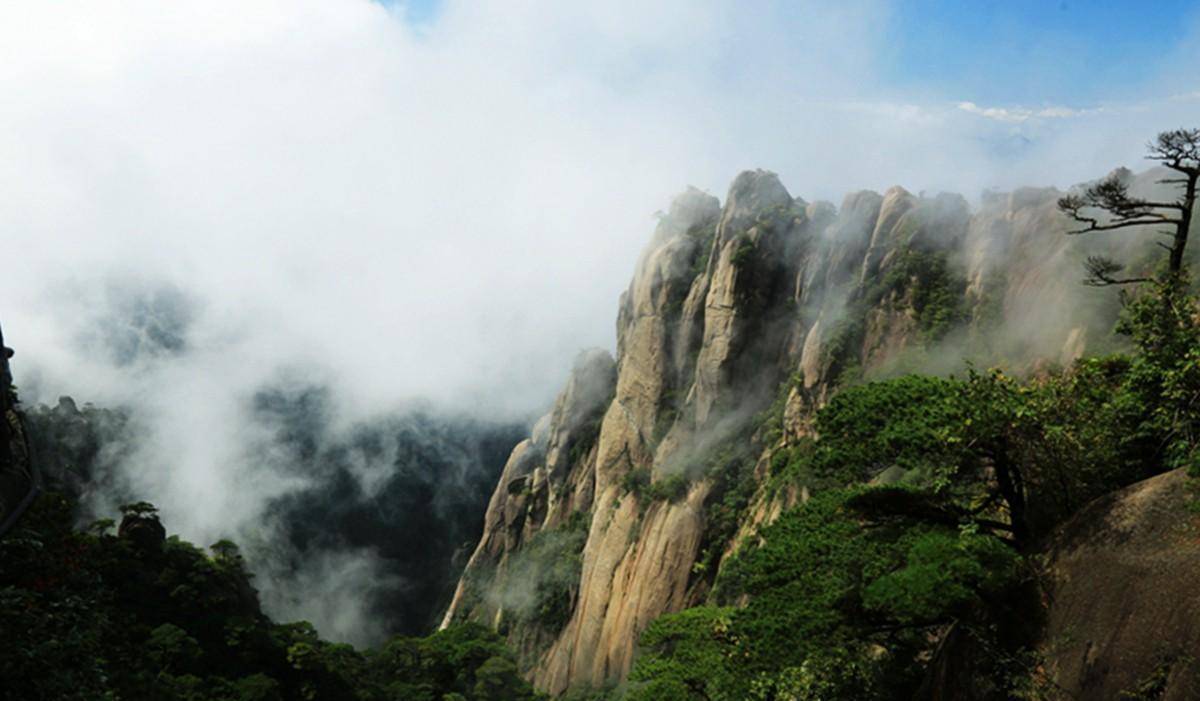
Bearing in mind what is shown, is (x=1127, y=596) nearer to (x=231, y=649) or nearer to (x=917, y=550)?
(x=917, y=550)

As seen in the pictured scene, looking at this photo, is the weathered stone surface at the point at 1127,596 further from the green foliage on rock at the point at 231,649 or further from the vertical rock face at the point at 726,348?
the green foliage on rock at the point at 231,649

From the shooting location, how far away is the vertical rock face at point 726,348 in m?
41.0

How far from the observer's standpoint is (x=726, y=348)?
54.9 meters

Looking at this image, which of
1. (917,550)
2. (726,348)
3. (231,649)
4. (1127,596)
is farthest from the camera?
(726,348)

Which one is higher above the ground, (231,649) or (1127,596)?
(1127,596)

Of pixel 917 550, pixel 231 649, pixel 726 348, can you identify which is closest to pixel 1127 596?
pixel 917 550

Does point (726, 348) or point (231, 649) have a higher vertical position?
point (726, 348)

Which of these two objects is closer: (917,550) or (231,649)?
(917,550)

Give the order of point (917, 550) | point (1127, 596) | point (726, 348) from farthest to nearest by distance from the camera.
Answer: point (726, 348) < point (917, 550) < point (1127, 596)

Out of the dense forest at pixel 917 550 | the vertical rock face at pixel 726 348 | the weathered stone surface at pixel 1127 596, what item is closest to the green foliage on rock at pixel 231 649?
the dense forest at pixel 917 550

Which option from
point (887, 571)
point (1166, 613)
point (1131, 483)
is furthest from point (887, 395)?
point (1166, 613)

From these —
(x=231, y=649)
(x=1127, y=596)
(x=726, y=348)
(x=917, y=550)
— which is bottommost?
(x=231, y=649)

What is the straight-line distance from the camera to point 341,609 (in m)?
117

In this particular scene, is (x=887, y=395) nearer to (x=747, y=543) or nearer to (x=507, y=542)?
(x=747, y=543)
